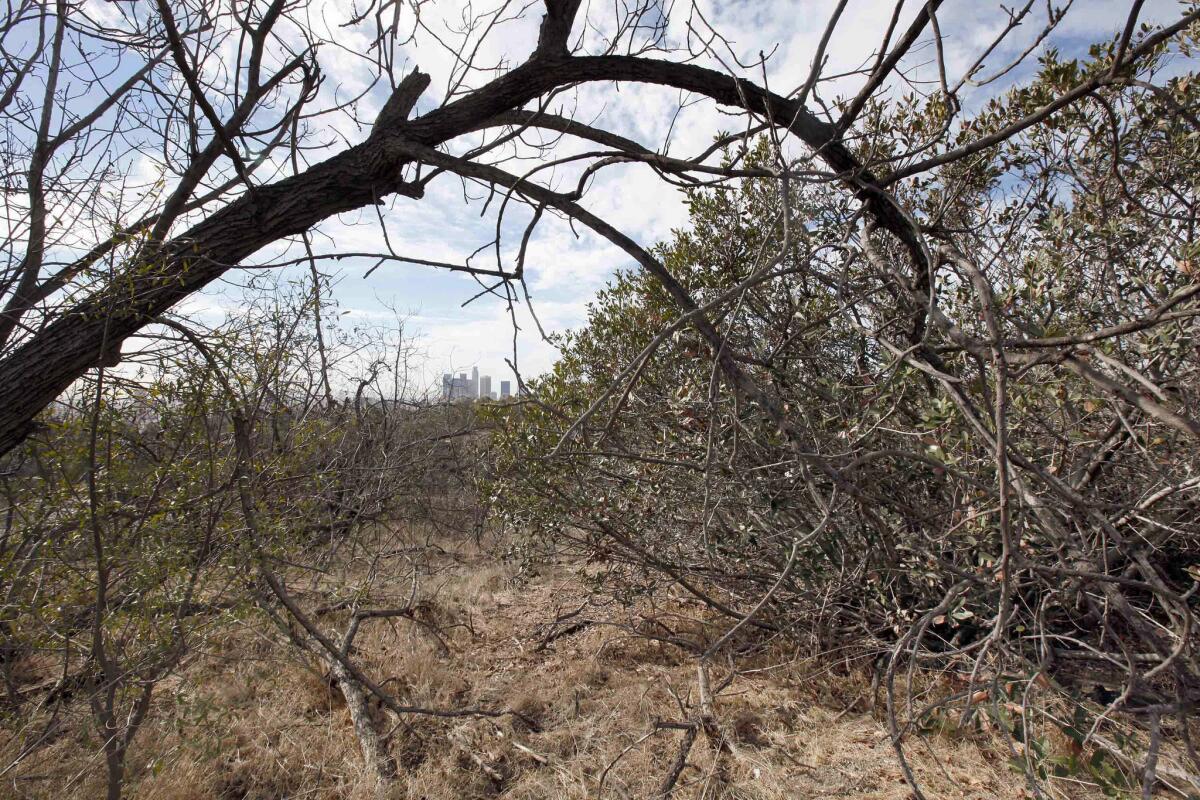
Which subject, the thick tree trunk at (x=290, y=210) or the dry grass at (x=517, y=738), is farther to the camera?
the dry grass at (x=517, y=738)

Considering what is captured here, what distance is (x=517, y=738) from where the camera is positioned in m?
3.07

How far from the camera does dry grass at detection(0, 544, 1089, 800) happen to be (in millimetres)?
2543

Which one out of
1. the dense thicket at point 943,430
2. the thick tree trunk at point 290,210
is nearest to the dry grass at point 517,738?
the dense thicket at point 943,430

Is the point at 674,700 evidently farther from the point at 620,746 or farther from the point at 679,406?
the point at 679,406

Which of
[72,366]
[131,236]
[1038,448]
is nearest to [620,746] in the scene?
[1038,448]

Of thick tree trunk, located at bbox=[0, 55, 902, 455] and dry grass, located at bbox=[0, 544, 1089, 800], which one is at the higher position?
thick tree trunk, located at bbox=[0, 55, 902, 455]

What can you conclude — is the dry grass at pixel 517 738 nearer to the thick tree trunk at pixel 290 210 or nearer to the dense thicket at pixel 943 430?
the dense thicket at pixel 943 430

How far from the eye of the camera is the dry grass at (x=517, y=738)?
254 cm

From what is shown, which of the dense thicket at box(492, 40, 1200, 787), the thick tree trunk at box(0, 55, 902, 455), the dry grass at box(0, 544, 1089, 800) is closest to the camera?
the dense thicket at box(492, 40, 1200, 787)

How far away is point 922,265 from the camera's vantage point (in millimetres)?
2146

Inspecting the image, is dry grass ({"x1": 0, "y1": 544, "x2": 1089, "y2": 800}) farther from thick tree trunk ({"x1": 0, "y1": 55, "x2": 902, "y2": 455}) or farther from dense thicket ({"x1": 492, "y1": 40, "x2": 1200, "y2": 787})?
thick tree trunk ({"x1": 0, "y1": 55, "x2": 902, "y2": 455})

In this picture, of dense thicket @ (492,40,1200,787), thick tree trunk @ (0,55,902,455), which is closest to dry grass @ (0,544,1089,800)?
dense thicket @ (492,40,1200,787)

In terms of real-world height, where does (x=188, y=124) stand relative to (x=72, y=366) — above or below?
above

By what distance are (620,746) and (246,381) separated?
243cm
